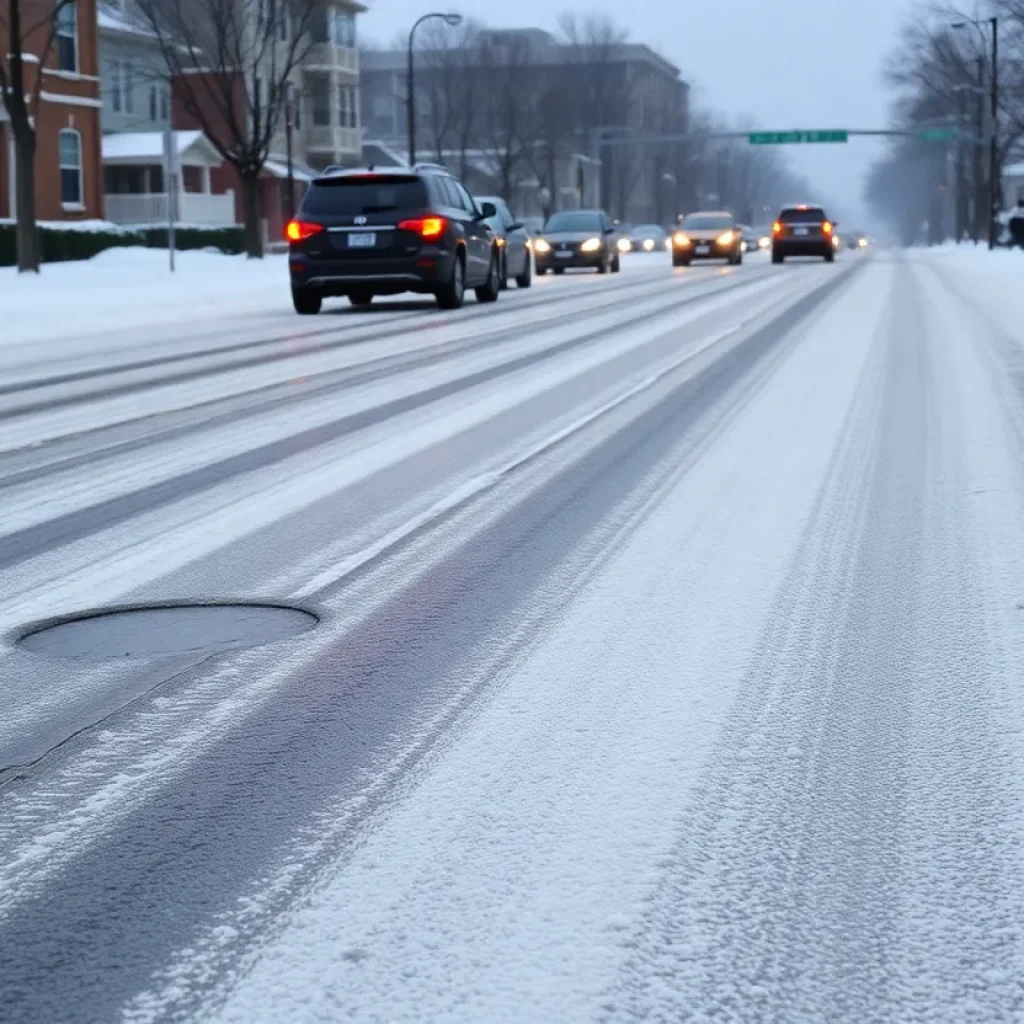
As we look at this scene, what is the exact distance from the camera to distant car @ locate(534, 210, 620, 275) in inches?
1670

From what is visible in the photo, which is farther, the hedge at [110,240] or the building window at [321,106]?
the building window at [321,106]

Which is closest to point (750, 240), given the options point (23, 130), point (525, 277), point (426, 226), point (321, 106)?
point (321, 106)

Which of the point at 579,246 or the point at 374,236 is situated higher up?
the point at 374,236

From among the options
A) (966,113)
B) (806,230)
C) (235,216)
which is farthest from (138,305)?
Answer: (966,113)

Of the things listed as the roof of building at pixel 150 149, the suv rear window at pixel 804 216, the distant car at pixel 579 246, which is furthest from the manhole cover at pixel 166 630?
the roof of building at pixel 150 149

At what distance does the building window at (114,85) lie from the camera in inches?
2509

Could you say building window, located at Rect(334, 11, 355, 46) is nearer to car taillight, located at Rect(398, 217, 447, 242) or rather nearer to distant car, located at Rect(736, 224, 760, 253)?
distant car, located at Rect(736, 224, 760, 253)

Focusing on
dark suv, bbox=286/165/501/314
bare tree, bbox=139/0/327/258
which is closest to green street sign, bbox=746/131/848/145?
bare tree, bbox=139/0/327/258

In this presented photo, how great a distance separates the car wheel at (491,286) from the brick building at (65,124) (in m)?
21.9

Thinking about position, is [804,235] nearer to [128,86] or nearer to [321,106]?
[128,86]

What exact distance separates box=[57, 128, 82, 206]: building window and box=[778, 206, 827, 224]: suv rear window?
1799cm

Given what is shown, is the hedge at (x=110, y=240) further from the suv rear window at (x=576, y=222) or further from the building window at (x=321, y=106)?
the building window at (x=321, y=106)

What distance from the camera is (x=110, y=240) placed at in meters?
46.6

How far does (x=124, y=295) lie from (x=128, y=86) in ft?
132
